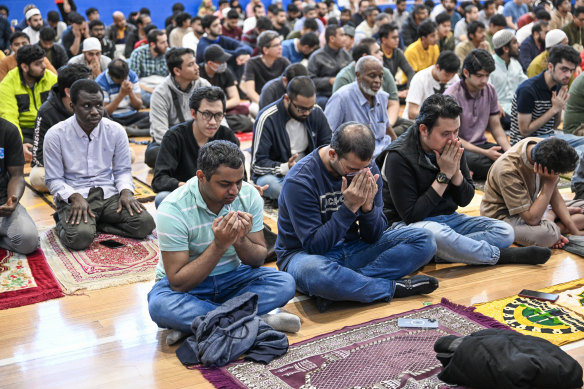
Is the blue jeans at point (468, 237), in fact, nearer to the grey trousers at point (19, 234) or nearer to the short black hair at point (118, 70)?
the grey trousers at point (19, 234)

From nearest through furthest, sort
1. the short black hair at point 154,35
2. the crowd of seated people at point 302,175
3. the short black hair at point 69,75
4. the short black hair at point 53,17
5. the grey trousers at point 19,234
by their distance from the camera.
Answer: the crowd of seated people at point 302,175 → the grey trousers at point 19,234 → the short black hair at point 69,75 → the short black hair at point 154,35 → the short black hair at point 53,17

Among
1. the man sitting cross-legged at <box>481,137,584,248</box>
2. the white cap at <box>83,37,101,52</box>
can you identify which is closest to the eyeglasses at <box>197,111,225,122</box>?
the man sitting cross-legged at <box>481,137,584,248</box>

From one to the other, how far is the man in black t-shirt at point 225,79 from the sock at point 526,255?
13.4 feet

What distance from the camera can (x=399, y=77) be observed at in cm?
986

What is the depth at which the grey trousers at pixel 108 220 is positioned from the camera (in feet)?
15.1

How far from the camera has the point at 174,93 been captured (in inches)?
233

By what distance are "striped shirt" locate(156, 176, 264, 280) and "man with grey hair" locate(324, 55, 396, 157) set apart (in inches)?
96.9

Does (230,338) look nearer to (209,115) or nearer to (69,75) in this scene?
(209,115)

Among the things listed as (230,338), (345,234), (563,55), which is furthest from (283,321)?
(563,55)

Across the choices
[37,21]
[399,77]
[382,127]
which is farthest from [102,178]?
[37,21]

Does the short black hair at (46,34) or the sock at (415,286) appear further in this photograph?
the short black hair at (46,34)

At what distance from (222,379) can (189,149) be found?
7.20 feet

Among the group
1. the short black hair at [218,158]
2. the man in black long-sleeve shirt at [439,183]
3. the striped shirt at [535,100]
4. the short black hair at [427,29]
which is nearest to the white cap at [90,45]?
the short black hair at [427,29]

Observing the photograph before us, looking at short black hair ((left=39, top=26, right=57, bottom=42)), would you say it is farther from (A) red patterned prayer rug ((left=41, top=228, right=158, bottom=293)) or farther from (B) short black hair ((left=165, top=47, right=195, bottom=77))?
(A) red patterned prayer rug ((left=41, top=228, right=158, bottom=293))
